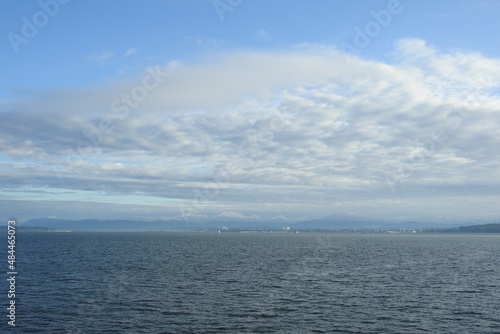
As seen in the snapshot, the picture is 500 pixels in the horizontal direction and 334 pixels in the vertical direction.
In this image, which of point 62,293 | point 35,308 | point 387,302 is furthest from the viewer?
point 62,293

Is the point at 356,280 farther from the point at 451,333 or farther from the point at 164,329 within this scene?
the point at 164,329

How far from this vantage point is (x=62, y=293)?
216 feet

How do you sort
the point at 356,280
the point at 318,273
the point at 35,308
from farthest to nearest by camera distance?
the point at 318,273 → the point at 356,280 → the point at 35,308

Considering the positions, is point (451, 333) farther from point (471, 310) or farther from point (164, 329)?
point (164, 329)

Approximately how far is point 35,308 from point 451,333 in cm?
5301

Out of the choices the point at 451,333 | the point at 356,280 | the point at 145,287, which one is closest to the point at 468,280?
the point at 356,280

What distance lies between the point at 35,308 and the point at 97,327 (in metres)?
14.6

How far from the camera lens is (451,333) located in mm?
45469

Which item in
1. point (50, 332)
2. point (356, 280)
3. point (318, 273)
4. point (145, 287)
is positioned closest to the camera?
point (50, 332)

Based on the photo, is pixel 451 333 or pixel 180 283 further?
pixel 180 283

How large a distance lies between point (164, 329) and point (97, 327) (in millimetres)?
7858

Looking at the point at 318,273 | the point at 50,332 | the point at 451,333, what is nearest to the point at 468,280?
the point at 318,273

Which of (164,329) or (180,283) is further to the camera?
(180,283)

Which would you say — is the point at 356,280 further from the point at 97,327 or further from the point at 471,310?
the point at 97,327
